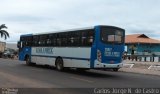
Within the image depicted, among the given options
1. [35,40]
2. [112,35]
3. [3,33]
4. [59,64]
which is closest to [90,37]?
[112,35]

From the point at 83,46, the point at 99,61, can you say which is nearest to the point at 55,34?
the point at 83,46

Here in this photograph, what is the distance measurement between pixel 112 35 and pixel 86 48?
1.72m

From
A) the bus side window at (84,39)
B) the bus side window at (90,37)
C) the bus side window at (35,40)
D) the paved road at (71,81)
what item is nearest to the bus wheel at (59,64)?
the bus side window at (84,39)

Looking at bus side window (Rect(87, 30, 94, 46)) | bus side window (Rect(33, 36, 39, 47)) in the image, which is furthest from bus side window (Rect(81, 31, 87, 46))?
bus side window (Rect(33, 36, 39, 47))

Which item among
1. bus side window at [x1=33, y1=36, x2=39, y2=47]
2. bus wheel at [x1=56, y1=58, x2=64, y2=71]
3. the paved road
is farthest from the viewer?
bus side window at [x1=33, y1=36, x2=39, y2=47]

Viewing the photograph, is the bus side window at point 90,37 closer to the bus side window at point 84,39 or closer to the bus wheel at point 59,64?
the bus side window at point 84,39

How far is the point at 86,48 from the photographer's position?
68.8 feet

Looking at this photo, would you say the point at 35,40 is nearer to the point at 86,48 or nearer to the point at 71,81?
the point at 86,48

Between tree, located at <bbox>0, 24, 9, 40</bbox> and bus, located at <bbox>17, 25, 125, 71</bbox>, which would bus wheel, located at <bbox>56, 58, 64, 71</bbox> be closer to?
bus, located at <bbox>17, 25, 125, 71</bbox>

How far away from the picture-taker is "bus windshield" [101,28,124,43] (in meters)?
20.4

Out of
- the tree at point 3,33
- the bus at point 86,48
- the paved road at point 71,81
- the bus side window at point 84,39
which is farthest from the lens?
the tree at point 3,33

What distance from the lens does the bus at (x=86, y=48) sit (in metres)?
20.3

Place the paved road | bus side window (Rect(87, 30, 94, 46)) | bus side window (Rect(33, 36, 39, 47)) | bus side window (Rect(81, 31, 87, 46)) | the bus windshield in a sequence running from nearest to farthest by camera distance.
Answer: the paved road, the bus windshield, bus side window (Rect(87, 30, 94, 46)), bus side window (Rect(81, 31, 87, 46)), bus side window (Rect(33, 36, 39, 47))

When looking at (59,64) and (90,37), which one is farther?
(59,64)
